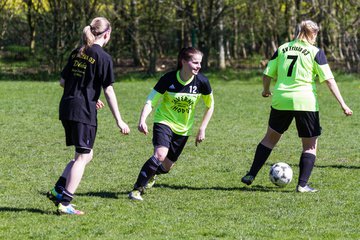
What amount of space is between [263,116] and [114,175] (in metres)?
8.46

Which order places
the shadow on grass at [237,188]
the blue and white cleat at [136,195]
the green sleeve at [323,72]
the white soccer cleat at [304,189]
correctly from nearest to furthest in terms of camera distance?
the blue and white cleat at [136,195] → the green sleeve at [323,72] → the white soccer cleat at [304,189] → the shadow on grass at [237,188]

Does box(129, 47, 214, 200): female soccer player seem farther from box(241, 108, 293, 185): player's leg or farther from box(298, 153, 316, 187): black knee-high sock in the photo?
box(298, 153, 316, 187): black knee-high sock

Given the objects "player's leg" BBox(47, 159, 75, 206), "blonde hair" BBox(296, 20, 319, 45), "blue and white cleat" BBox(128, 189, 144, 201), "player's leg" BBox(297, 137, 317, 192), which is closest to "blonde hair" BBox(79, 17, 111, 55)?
"player's leg" BBox(47, 159, 75, 206)

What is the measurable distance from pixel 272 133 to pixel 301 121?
1.60 feet

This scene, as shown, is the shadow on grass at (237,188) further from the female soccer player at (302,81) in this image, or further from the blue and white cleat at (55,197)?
the blue and white cleat at (55,197)

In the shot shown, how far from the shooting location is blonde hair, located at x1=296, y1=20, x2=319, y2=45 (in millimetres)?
8234

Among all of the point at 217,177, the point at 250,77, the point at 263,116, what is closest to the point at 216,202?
the point at 217,177

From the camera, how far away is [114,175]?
9.80 metres

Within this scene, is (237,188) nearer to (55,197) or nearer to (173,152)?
(173,152)

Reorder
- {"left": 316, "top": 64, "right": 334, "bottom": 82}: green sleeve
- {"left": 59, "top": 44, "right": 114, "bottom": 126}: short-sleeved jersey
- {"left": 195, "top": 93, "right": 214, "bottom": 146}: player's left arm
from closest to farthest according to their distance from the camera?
{"left": 59, "top": 44, "right": 114, "bottom": 126}: short-sleeved jersey → {"left": 195, "top": 93, "right": 214, "bottom": 146}: player's left arm → {"left": 316, "top": 64, "right": 334, "bottom": 82}: green sleeve

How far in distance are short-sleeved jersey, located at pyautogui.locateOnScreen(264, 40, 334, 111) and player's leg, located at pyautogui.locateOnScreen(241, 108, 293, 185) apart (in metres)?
0.16

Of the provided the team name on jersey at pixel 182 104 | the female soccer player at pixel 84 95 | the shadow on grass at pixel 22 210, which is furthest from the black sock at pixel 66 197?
the team name on jersey at pixel 182 104

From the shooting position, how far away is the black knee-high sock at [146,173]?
800cm

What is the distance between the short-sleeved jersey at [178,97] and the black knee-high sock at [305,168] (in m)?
1.32
